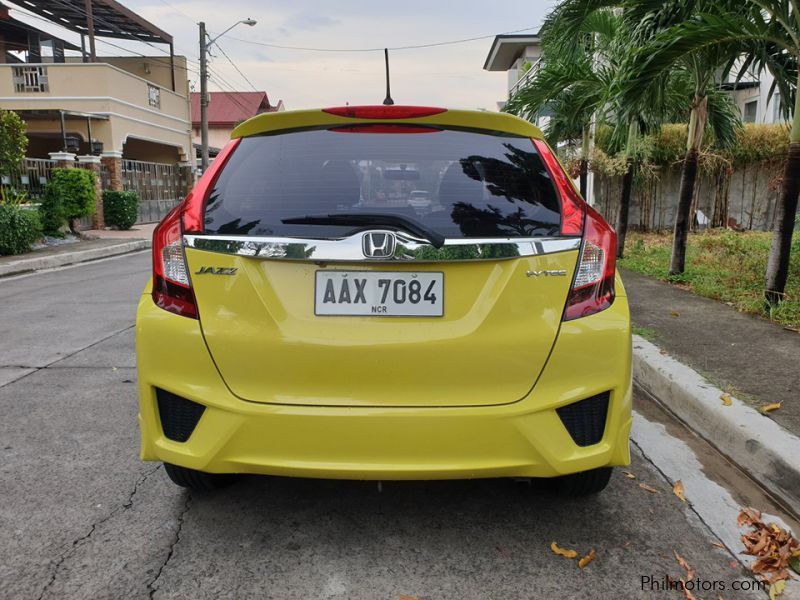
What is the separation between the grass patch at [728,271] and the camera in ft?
19.6

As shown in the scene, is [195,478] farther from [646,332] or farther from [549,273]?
[646,332]

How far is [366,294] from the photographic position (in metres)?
2.14

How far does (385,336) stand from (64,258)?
39.2 feet

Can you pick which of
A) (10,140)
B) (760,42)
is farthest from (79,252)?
(760,42)

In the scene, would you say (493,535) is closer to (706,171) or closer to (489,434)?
(489,434)

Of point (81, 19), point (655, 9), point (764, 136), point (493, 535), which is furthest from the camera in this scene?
point (81, 19)

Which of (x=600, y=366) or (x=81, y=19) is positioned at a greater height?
(x=81, y=19)

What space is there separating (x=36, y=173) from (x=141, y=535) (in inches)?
651

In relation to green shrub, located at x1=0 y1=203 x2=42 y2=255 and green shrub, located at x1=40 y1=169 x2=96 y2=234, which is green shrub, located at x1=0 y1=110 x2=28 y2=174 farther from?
green shrub, located at x1=40 y1=169 x2=96 y2=234

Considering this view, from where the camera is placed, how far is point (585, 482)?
2.61m

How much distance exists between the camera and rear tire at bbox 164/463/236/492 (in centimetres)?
264

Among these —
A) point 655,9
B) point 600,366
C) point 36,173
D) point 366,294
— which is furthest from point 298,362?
point 36,173

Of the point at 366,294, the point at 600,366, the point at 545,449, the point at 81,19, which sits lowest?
the point at 545,449

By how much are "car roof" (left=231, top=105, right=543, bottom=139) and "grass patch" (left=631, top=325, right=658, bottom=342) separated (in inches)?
120
